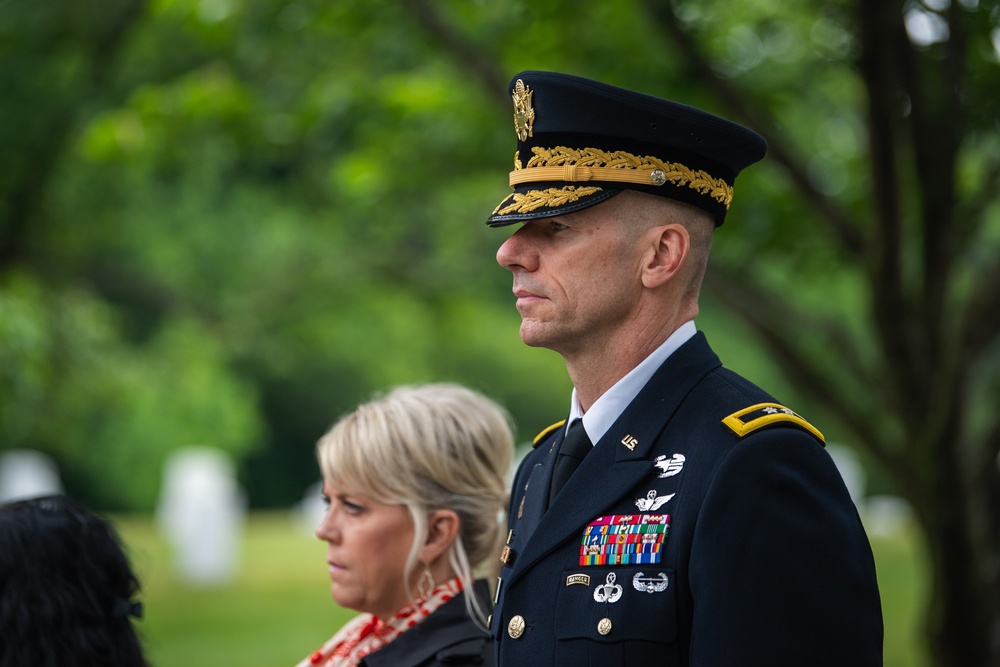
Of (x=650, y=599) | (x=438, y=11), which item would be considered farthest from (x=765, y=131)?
(x=650, y=599)

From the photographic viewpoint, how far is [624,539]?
2.00 metres

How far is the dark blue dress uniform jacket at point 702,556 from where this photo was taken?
182cm

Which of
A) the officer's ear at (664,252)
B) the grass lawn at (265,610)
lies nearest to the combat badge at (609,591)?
the officer's ear at (664,252)

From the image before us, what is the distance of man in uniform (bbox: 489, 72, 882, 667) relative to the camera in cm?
184

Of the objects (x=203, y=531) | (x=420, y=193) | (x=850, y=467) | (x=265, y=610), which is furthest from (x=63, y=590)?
(x=850, y=467)

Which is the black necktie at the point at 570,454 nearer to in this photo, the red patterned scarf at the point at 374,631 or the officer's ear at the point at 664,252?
the officer's ear at the point at 664,252

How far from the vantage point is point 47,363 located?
876 cm

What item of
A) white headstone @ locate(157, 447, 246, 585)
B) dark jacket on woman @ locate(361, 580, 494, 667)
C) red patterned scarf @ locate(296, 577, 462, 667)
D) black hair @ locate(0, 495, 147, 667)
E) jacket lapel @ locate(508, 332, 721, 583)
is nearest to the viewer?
jacket lapel @ locate(508, 332, 721, 583)

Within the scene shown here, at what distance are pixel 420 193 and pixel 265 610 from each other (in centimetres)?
589

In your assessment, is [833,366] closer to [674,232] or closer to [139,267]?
[674,232]

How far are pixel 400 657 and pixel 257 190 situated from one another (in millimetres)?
17253

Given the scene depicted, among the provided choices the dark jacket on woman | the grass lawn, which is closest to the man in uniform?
the dark jacket on woman

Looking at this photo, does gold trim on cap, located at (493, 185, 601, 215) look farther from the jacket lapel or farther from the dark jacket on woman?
the dark jacket on woman

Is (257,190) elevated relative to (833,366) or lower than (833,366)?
elevated
